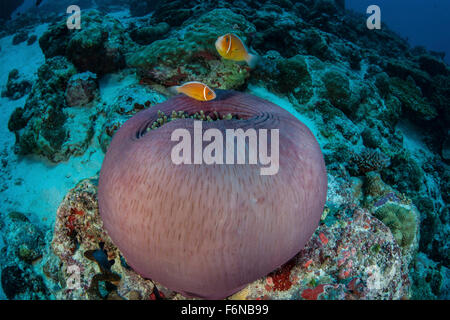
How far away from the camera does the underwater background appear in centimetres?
213

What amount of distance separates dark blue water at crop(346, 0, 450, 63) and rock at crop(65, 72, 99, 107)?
55.3 metres

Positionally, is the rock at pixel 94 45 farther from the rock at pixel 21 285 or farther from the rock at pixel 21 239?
the rock at pixel 21 285

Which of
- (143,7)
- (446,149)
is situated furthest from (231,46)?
(143,7)

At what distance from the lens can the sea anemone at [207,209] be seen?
140 centimetres

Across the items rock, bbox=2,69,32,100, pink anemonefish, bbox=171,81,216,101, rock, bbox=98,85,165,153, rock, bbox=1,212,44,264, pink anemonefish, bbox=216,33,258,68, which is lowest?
rock, bbox=1,212,44,264

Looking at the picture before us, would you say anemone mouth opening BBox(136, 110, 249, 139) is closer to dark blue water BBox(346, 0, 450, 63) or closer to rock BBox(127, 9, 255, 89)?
rock BBox(127, 9, 255, 89)

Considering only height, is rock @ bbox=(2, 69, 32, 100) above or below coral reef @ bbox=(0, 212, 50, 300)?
above

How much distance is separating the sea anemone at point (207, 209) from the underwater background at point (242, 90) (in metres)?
0.65

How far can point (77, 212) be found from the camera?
2.28 meters

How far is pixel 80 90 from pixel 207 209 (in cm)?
417

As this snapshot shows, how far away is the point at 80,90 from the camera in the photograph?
4.30m

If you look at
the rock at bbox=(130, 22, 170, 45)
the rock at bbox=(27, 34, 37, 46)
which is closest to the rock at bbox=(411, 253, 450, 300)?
the rock at bbox=(130, 22, 170, 45)
